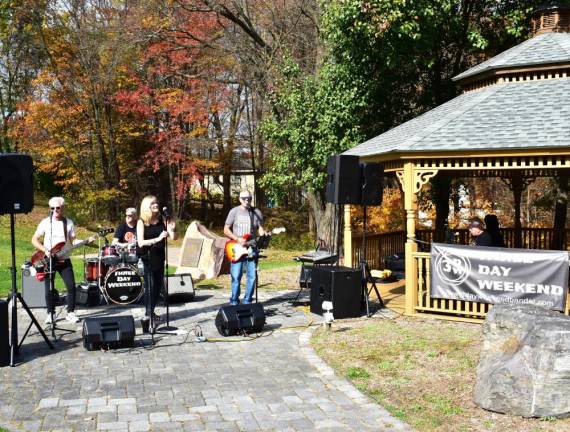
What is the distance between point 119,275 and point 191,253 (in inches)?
199

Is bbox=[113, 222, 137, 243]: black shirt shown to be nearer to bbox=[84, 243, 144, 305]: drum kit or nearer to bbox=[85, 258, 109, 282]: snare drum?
bbox=[84, 243, 144, 305]: drum kit

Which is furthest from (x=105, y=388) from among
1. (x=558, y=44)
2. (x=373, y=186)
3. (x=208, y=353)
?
(x=558, y=44)

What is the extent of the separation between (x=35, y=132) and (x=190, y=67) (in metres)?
7.37

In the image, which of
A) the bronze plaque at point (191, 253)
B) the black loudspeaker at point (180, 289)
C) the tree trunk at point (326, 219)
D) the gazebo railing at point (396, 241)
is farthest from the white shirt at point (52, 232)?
the tree trunk at point (326, 219)

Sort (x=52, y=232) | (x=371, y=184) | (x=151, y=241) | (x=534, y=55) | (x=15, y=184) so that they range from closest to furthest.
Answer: (x=15, y=184) < (x=151, y=241) < (x=52, y=232) < (x=371, y=184) < (x=534, y=55)

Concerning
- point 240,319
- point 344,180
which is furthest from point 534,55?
point 240,319

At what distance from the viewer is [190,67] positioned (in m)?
28.0

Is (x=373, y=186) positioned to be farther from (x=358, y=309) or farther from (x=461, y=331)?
(x=461, y=331)

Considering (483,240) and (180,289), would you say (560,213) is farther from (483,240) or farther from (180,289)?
(180,289)

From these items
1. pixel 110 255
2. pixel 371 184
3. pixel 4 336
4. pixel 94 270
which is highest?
pixel 371 184

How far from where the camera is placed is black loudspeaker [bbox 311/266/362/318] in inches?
402

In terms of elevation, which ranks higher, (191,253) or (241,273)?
(241,273)

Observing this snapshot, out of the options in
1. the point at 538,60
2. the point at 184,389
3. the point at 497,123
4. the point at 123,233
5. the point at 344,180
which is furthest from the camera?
the point at 538,60

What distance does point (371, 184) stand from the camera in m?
10.7
